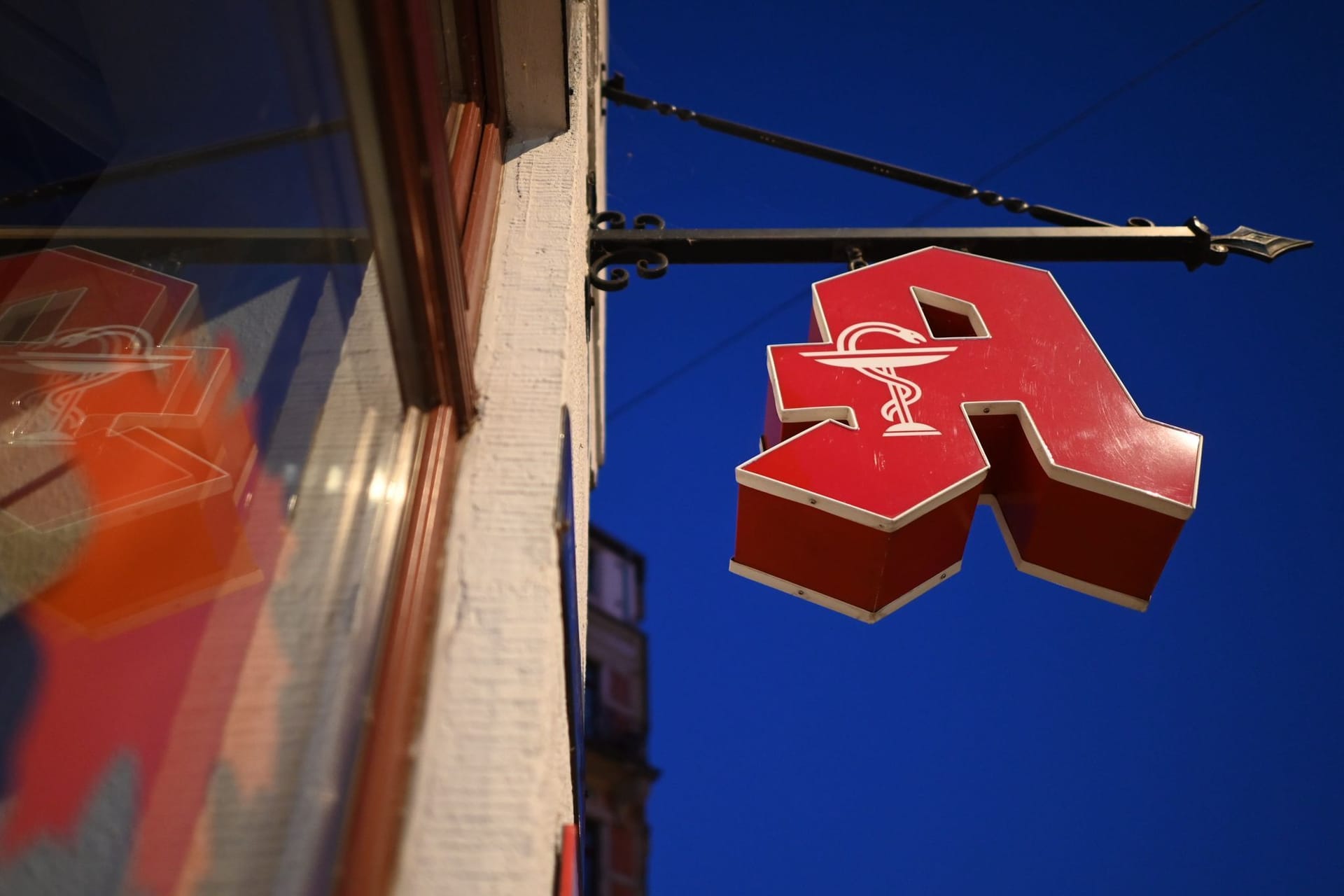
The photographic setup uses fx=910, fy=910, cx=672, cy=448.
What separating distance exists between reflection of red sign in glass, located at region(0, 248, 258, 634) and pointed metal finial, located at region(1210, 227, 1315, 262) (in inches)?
119

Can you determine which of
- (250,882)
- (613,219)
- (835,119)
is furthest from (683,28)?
(250,882)

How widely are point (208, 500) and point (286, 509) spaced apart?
12 centimetres

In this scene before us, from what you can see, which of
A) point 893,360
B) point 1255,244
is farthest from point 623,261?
point 1255,244

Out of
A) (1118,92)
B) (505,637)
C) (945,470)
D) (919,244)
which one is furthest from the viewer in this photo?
(1118,92)

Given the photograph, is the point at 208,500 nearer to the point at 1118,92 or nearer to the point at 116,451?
the point at 116,451

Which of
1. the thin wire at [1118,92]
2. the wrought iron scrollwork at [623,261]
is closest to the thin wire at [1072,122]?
the thin wire at [1118,92]

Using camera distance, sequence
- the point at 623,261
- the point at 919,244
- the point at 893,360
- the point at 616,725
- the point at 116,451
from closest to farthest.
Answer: the point at 116,451
the point at 893,360
the point at 623,261
the point at 919,244
the point at 616,725

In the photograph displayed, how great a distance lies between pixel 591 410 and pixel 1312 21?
35.5 feet

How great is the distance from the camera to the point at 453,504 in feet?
4.53

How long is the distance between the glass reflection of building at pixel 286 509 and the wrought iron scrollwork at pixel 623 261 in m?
0.65

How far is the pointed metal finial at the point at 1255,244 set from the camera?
9.78 feet

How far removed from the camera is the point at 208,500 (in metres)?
1.26

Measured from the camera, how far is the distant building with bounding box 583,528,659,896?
17266 mm

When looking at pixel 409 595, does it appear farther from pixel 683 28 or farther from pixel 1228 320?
pixel 1228 320
